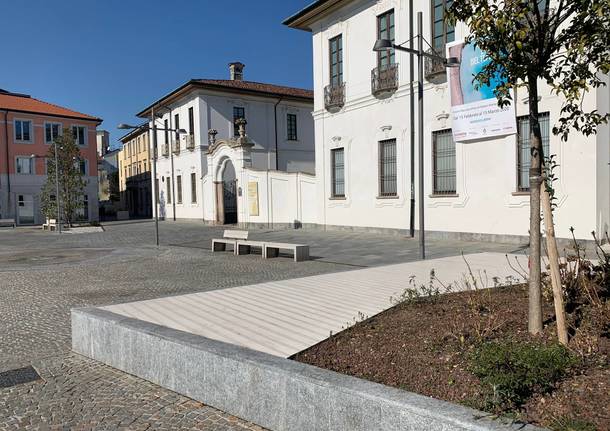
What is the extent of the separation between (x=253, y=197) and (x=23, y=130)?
1064 inches

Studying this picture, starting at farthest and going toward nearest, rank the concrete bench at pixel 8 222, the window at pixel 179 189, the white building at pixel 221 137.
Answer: the window at pixel 179 189 < the concrete bench at pixel 8 222 < the white building at pixel 221 137

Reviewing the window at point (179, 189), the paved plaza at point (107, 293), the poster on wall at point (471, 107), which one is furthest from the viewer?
the window at point (179, 189)

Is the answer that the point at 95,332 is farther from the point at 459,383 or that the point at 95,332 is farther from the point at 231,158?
the point at 231,158

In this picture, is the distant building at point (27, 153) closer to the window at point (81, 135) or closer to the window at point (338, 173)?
the window at point (81, 135)

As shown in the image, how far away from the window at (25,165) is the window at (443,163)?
1469 inches

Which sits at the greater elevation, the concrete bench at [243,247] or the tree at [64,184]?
the tree at [64,184]

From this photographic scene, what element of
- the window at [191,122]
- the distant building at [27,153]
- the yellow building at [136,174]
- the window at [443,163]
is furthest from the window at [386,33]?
the yellow building at [136,174]

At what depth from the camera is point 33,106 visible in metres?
45.2

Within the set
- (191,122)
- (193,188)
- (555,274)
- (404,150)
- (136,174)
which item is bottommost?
(555,274)

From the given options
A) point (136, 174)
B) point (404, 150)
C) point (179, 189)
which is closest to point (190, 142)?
point (179, 189)

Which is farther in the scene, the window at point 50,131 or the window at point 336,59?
the window at point 50,131

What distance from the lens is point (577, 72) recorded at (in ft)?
12.8

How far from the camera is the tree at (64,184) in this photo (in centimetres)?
3419

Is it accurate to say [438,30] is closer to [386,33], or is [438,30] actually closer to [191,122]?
[386,33]
